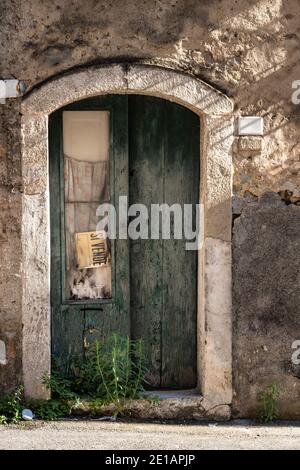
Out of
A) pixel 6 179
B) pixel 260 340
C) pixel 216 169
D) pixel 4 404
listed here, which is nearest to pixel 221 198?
pixel 216 169

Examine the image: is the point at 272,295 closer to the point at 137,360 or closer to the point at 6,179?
the point at 137,360

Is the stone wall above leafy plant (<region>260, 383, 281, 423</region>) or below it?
above

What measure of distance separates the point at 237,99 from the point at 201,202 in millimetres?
799

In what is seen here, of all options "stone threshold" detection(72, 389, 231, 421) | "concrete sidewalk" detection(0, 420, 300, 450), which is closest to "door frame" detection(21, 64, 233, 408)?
"stone threshold" detection(72, 389, 231, 421)

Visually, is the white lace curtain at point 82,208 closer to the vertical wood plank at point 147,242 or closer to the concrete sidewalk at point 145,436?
the vertical wood plank at point 147,242

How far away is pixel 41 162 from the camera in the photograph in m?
6.05

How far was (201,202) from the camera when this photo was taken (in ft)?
20.7

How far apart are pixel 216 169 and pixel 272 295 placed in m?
1.02

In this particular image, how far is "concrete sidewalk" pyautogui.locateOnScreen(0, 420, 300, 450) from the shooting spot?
5629 mm

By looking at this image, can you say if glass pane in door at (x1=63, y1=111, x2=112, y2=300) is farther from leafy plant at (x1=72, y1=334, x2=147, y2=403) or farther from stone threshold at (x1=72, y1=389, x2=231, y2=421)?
stone threshold at (x1=72, y1=389, x2=231, y2=421)

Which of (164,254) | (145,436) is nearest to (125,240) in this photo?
(164,254)

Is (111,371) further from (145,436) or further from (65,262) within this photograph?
(65,262)

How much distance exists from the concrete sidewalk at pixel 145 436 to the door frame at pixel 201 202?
11.9 inches

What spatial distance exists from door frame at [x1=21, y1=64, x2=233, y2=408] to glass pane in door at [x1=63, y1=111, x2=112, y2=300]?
0.86 feet
